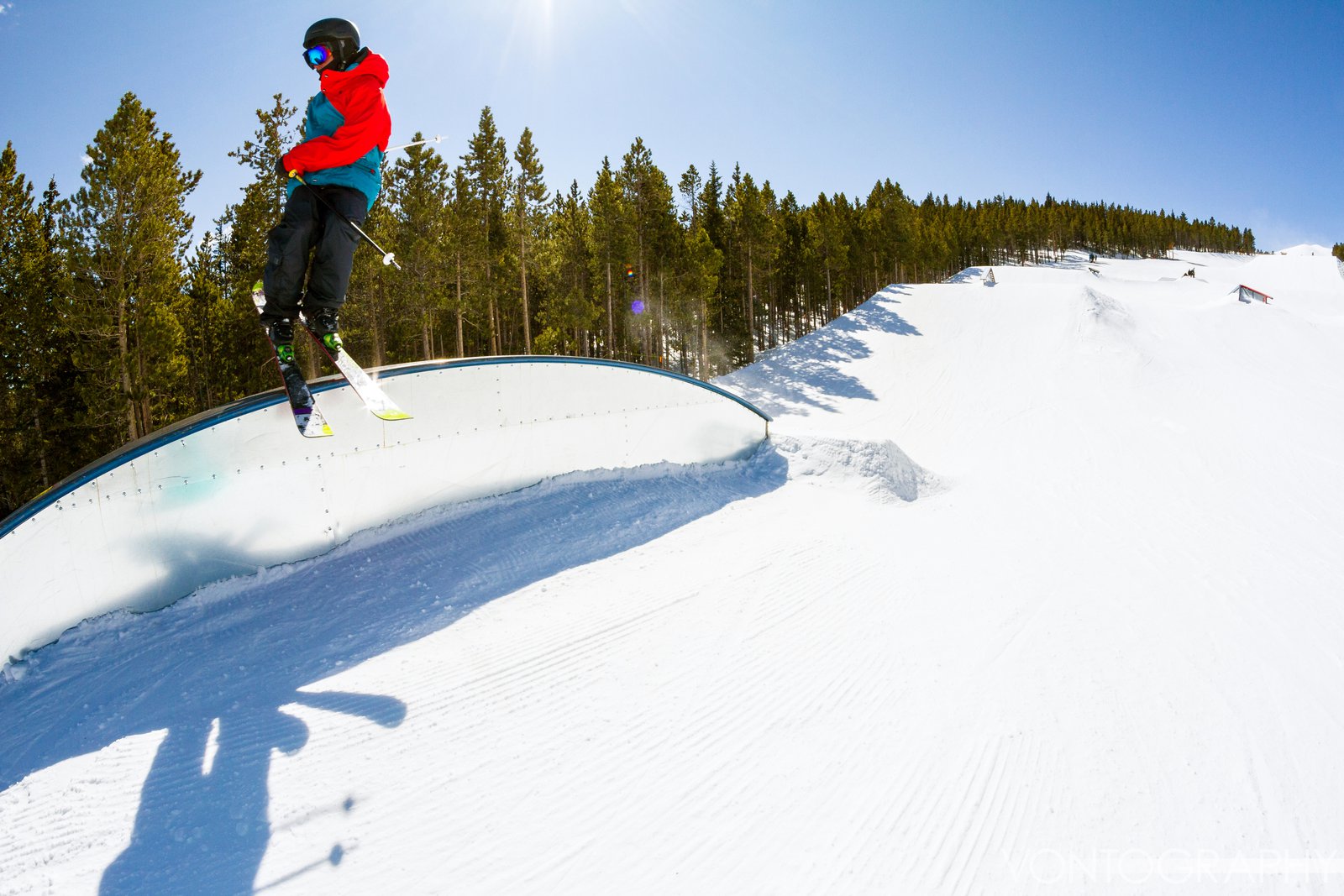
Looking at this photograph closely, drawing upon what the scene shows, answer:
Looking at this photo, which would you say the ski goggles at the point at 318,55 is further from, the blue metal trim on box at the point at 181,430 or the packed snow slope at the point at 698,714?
the packed snow slope at the point at 698,714

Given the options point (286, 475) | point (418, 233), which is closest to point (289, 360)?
point (286, 475)

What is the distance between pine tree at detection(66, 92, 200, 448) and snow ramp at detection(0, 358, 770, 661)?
629 inches

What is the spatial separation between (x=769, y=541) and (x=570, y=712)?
3.68 metres

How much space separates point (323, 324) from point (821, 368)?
25447 mm

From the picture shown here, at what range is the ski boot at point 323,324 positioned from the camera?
3960 millimetres

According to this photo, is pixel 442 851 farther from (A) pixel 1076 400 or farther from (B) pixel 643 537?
(A) pixel 1076 400

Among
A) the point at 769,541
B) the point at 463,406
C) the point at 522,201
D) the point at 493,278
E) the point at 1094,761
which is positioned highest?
the point at 522,201

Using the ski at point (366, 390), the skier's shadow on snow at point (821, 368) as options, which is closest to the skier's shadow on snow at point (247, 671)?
the ski at point (366, 390)

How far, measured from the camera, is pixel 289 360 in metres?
4.34

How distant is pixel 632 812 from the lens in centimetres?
338

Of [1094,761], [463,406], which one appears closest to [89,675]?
[463,406]

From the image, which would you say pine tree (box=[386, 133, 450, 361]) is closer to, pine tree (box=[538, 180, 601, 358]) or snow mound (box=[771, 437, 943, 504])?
pine tree (box=[538, 180, 601, 358])

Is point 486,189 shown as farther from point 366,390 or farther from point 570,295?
point 366,390

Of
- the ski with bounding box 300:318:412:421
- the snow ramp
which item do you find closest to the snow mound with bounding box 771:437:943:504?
the snow ramp
